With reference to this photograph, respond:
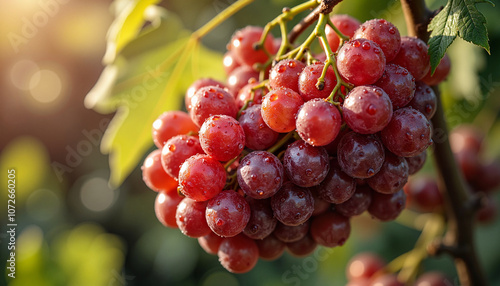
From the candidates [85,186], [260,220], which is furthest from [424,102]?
[85,186]

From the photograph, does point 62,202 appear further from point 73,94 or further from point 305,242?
point 305,242

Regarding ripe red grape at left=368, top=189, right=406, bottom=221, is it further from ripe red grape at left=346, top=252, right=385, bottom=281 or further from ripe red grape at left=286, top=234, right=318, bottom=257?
ripe red grape at left=346, top=252, right=385, bottom=281

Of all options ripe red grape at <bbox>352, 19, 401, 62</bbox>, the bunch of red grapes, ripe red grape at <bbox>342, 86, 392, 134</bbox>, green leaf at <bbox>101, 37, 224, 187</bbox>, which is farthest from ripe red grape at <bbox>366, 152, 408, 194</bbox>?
green leaf at <bbox>101, 37, 224, 187</bbox>

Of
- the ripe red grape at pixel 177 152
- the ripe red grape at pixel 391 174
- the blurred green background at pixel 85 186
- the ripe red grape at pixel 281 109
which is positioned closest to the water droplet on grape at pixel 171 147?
the ripe red grape at pixel 177 152

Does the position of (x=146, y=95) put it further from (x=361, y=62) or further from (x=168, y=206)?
(x=361, y=62)

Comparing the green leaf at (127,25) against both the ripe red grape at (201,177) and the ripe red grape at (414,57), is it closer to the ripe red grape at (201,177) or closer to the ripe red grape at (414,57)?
the ripe red grape at (201,177)

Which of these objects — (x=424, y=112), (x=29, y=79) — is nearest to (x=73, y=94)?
(x=29, y=79)
